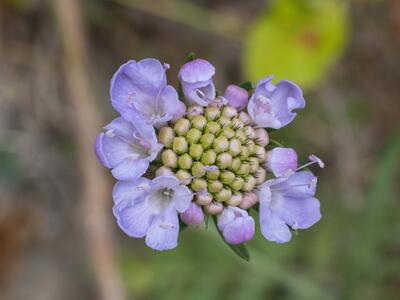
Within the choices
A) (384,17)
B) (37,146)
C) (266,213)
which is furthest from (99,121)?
(266,213)

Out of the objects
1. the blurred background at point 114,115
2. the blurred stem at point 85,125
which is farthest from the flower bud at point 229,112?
the blurred stem at point 85,125

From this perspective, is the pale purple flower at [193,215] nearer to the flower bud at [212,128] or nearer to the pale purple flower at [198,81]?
the flower bud at [212,128]

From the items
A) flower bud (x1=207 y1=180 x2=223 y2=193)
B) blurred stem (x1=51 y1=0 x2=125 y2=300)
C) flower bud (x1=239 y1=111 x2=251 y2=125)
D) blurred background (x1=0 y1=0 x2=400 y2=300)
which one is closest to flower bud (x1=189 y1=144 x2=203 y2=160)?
flower bud (x1=207 y1=180 x2=223 y2=193)

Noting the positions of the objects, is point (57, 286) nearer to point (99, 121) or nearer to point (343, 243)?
point (99, 121)

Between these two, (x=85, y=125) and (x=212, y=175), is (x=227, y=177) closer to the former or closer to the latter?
(x=212, y=175)

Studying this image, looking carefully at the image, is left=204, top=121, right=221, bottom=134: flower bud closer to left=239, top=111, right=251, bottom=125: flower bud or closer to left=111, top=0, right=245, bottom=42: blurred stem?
left=239, top=111, right=251, bottom=125: flower bud

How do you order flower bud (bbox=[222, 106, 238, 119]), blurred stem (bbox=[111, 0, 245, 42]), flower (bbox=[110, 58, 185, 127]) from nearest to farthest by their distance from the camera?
flower (bbox=[110, 58, 185, 127]) → flower bud (bbox=[222, 106, 238, 119]) → blurred stem (bbox=[111, 0, 245, 42])

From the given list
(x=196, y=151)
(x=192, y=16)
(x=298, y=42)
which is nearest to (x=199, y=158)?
(x=196, y=151)
